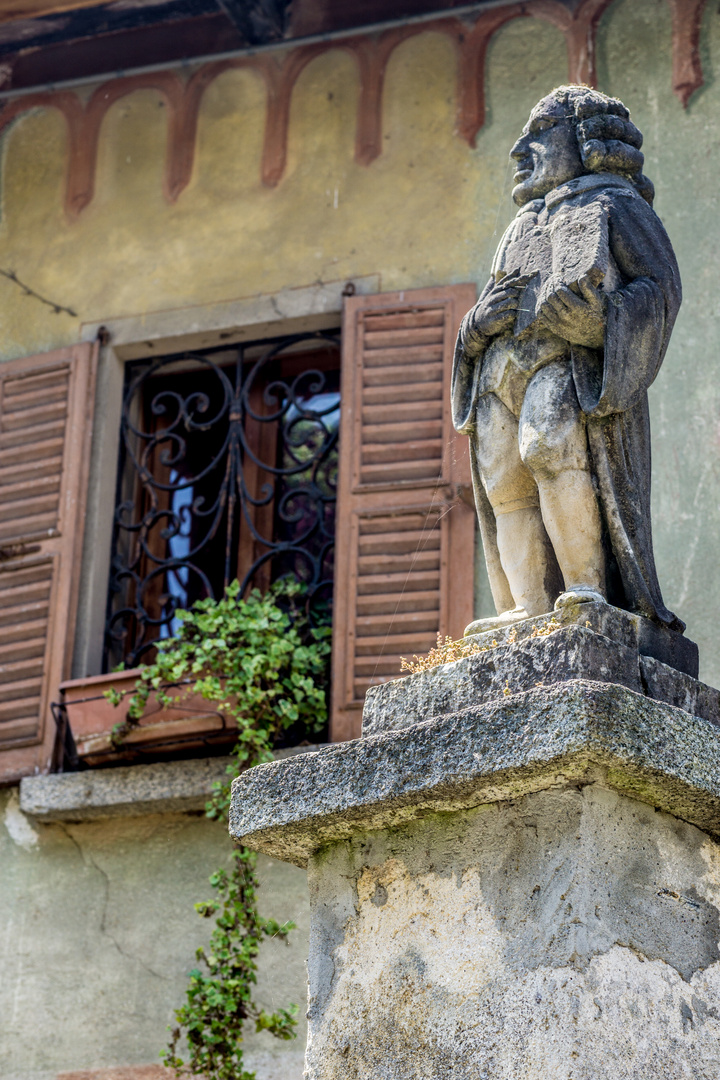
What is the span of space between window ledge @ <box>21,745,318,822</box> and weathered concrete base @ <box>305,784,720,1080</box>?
3.18 meters

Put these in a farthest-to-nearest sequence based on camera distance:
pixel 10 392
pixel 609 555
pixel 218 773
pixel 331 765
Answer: pixel 10 392, pixel 218 773, pixel 609 555, pixel 331 765

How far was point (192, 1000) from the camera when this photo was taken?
6.39 metres

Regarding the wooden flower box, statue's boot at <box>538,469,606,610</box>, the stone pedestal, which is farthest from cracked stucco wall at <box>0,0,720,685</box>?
the stone pedestal

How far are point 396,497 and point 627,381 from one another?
338cm

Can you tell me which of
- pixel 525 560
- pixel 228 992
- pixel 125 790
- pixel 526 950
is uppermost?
pixel 125 790

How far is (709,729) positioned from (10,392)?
5.42 metres

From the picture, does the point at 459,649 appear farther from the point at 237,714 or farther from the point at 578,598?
the point at 237,714

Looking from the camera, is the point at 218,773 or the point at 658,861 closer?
the point at 658,861

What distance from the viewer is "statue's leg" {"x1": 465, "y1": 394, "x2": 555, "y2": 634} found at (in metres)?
4.14

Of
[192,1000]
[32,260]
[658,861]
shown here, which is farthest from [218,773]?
[658,861]

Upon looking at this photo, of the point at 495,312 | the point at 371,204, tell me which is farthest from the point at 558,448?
the point at 371,204

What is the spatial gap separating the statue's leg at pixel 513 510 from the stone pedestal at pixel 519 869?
36cm

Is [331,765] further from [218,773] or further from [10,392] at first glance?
[10,392]

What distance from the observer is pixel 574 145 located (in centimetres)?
438
